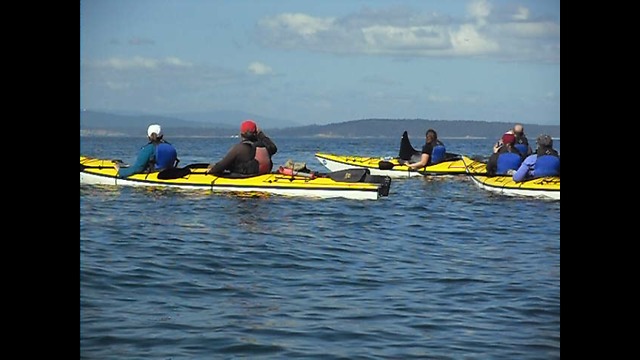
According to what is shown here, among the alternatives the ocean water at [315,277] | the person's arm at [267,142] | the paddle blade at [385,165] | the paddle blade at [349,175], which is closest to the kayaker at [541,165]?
the ocean water at [315,277]

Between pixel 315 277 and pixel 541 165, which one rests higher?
pixel 541 165

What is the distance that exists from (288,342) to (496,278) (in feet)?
7.07

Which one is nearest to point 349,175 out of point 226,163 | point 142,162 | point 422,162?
point 226,163

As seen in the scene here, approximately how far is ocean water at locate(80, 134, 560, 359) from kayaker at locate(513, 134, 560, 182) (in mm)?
307

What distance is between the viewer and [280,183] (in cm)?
926

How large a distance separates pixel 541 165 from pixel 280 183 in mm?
2874

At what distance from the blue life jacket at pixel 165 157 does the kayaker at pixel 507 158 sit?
388cm

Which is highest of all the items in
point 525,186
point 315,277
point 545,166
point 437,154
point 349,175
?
point 437,154

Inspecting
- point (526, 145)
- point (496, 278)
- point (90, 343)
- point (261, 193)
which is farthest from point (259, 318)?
point (526, 145)

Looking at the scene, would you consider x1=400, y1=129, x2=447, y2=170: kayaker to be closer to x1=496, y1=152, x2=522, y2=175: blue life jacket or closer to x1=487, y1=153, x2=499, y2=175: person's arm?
x1=487, y1=153, x2=499, y2=175: person's arm

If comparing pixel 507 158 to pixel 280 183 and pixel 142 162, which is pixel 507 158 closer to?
pixel 280 183

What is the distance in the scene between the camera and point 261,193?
930cm

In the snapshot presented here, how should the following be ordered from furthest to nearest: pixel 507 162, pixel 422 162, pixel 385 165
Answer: pixel 385 165
pixel 422 162
pixel 507 162
